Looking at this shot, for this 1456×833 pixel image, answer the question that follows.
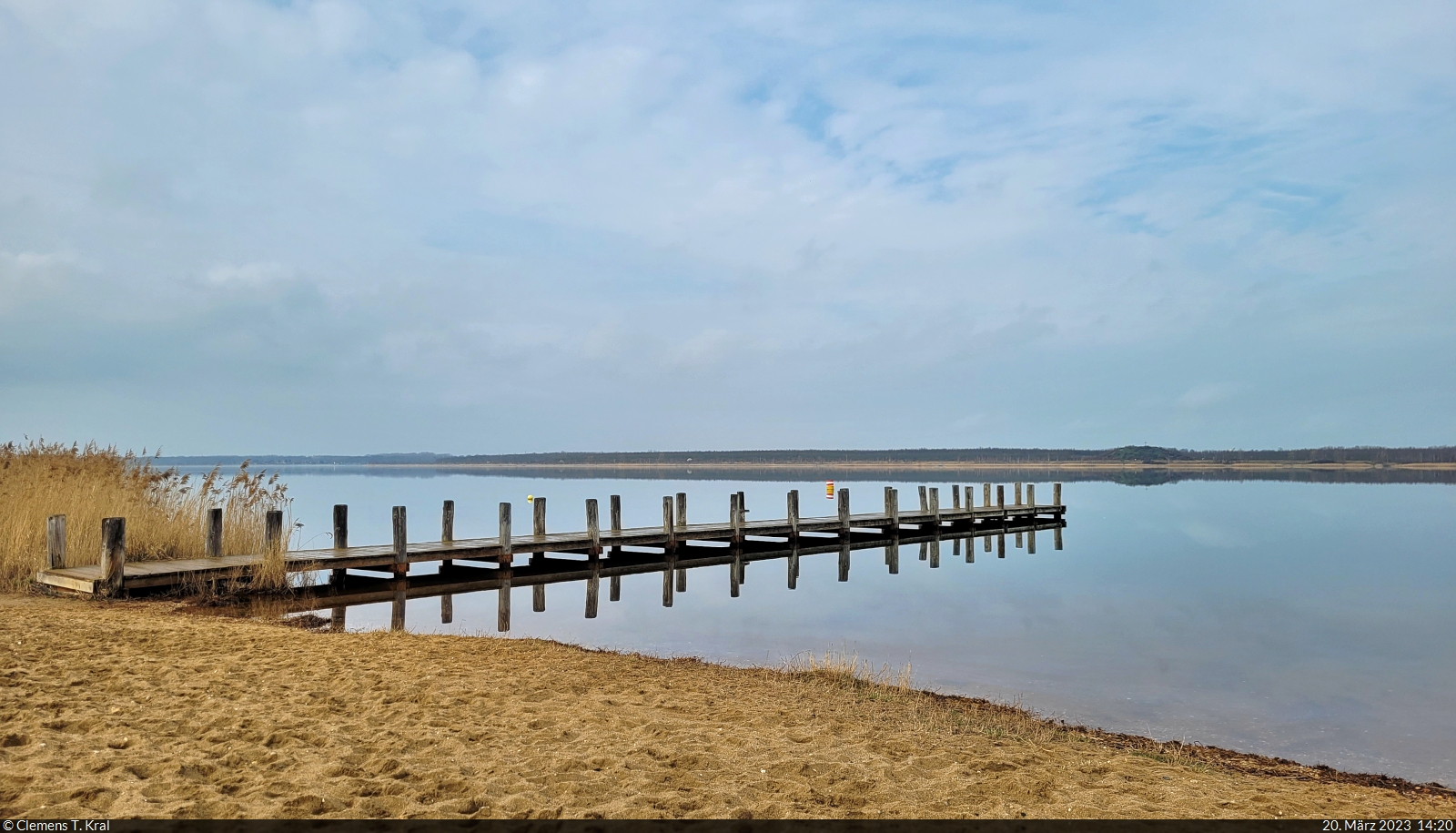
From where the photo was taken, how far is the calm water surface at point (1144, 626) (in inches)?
410

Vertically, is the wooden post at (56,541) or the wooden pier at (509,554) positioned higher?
the wooden post at (56,541)

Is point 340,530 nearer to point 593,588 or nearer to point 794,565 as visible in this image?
point 593,588

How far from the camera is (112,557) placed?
491 inches

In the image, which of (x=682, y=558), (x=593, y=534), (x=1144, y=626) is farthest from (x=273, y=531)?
(x=1144, y=626)

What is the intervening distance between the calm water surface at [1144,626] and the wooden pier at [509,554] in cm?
49

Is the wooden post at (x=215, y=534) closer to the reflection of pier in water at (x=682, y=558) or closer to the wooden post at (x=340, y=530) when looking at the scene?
the reflection of pier in water at (x=682, y=558)

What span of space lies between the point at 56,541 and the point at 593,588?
9285 millimetres

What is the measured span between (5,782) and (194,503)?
44.4 ft

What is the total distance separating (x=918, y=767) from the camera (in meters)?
6.07

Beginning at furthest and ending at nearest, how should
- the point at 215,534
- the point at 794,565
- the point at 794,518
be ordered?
the point at 794,518, the point at 794,565, the point at 215,534

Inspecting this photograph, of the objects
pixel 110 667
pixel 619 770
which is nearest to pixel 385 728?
pixel 619 770

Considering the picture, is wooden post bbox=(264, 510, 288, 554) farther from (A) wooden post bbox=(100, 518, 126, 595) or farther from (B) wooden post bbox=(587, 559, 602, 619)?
(B) wooden post bbox=(587, 559, 602, 619)

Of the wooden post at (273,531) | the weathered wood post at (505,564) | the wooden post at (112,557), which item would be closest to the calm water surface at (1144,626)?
the weathered wood post at (505,564)

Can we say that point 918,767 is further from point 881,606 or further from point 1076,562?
point 1076,562
